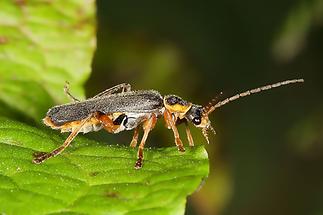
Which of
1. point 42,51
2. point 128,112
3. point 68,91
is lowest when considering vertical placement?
point 128,112

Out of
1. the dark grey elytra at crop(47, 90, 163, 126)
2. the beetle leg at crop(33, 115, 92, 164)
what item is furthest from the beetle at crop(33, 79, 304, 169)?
the beetle leg at crop(33, 115, 92, 164)

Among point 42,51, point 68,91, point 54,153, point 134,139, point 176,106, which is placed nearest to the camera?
point 54,153

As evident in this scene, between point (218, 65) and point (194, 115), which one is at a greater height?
point (218, 65)

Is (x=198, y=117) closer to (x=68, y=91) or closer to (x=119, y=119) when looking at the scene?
(x=119, y=119)

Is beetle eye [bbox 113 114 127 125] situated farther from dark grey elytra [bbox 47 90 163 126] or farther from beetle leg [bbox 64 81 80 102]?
beetle leg [bbox 64 81 80 102]

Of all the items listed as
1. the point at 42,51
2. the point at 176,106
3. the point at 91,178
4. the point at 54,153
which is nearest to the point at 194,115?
the point at 176,106

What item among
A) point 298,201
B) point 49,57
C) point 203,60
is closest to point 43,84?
point 49,57
